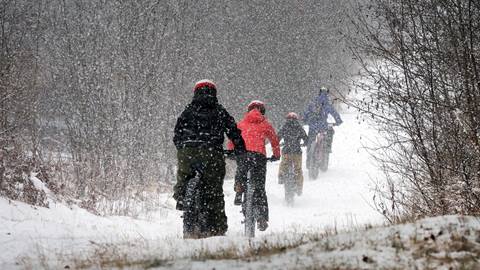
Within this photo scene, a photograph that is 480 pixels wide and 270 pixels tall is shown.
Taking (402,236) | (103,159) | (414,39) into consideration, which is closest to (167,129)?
(103,159)

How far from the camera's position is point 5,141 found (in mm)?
8992

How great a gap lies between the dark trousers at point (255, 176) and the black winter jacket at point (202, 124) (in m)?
1.90

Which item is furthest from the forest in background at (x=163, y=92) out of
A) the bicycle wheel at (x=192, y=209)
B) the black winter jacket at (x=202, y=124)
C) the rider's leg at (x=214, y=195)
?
the bicycle wheel at (x=192, y=209)

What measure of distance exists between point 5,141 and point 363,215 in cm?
692

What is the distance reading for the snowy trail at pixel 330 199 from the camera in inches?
393

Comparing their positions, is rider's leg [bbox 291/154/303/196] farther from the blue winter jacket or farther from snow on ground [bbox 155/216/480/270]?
snow on ground [bbox 155/216/480/270]

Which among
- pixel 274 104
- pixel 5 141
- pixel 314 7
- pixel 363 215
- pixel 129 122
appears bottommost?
pixel 363 215

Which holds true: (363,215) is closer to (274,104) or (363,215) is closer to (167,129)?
(167,129)

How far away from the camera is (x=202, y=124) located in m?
5.86

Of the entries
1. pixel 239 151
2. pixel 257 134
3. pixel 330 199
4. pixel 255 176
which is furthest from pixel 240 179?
pixel 330 199

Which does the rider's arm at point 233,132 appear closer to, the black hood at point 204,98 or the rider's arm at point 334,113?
the black hood at point 204,98

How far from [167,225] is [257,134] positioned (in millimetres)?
2713

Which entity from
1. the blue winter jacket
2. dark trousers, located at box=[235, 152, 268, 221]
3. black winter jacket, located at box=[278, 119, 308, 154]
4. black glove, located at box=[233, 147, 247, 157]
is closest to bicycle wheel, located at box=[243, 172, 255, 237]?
dark trousers, located at box=[235, 152, 268, 221]

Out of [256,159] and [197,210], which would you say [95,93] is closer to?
[256,159]
